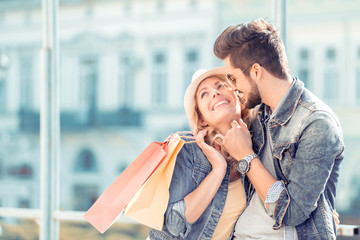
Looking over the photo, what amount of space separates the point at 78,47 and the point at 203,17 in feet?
19.4

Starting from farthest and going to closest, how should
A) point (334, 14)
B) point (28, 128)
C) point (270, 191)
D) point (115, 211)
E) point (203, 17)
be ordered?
1. point (28, 128)
2. point (203, 17)
3. point (334, 14)
4. point (115, 211)
5. point (270, 191)

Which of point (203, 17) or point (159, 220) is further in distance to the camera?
point (203, 17)

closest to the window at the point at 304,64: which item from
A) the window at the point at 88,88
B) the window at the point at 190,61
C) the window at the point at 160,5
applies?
the window at the point at 190,61

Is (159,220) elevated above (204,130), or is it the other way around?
(204,130)

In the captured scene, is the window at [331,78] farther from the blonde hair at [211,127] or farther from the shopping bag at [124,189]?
the shopping bag at [124,189]

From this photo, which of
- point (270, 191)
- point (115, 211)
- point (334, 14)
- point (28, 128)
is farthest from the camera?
point (28, 128)

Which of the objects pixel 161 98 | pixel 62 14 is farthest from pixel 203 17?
pixel 62 14

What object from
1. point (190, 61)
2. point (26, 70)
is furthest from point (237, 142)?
point (26, 70)

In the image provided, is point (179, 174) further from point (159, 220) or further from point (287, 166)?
point (287, 166)

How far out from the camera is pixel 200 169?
2.04 m

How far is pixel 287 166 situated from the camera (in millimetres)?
1898

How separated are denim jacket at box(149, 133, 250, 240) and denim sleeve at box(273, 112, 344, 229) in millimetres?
264

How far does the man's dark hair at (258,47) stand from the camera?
6.54 feet

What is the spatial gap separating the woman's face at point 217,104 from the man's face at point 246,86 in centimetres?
8
